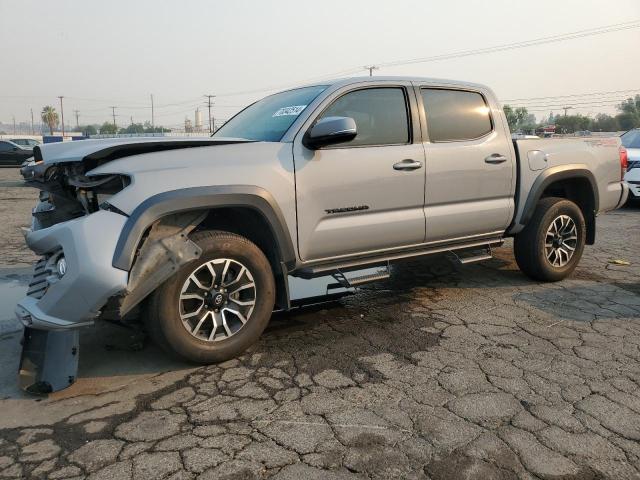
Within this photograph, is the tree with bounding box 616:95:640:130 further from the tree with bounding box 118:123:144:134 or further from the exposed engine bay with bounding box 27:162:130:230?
the exposed engine bay with bounding box 27:162:130:230

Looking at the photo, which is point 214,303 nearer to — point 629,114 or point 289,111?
point 289,111


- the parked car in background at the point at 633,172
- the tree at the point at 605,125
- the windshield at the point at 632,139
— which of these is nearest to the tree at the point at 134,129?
the tree at the point at 605,125

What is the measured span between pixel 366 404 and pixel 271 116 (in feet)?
7.97

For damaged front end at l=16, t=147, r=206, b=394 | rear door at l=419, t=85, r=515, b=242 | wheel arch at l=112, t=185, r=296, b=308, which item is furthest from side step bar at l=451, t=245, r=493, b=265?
damaged front end at l=16, t=147, r=206, b=394

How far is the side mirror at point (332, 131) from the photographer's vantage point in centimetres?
348

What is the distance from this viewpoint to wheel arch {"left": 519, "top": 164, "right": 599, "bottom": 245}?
500 centimetres

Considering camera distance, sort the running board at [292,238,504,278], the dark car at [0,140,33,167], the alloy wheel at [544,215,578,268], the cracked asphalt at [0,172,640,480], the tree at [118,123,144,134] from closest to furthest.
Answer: the cracked asphalt at [0,172,640,480]
the running board at [292,238,504,278]
the alloy wheel at [544,215,578,268]
the dark car at [0,140,33,167]
the tree at [118,123,144,134]

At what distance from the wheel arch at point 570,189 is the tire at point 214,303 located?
2.86m

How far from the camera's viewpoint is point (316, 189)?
12.1ft

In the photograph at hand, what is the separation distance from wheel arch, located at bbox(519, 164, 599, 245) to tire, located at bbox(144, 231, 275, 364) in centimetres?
286

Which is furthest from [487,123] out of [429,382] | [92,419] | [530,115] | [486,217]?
[530,115]

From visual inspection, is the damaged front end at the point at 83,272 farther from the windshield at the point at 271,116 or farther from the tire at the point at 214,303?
the windshield at the point at 271,116

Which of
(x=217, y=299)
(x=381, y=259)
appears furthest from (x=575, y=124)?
(x=217, y=299)

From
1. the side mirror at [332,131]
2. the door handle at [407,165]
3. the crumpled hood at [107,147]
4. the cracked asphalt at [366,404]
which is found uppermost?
the side mirror at [332,131]
